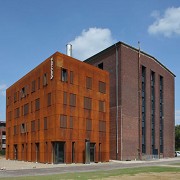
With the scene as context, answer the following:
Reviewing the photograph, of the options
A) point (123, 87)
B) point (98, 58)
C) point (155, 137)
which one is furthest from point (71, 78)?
point (155, 137)

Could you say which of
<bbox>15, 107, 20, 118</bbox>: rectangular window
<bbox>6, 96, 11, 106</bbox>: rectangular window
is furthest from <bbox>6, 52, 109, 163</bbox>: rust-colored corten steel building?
<bbox>6, 96, 11, 106</bbox>: rectangular window

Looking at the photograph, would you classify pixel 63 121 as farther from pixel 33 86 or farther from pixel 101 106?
pixel 33 86

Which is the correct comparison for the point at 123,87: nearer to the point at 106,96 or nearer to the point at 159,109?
the point at 106,96

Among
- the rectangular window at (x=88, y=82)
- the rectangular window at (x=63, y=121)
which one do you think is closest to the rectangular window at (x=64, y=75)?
the rectangular window at (x=88, y=82)

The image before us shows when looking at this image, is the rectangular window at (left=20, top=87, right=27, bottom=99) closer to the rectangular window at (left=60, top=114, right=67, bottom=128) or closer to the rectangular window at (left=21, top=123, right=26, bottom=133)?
the rectangular window at (left=21, top=123, right=26, bottom=133)

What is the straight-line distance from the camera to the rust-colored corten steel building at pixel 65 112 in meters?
48.9

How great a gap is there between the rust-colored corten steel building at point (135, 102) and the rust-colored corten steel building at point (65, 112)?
5.16 metres

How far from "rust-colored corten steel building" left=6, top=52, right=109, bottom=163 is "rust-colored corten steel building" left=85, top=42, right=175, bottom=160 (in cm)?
516

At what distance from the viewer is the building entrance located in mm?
48531

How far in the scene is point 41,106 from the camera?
2100 inches

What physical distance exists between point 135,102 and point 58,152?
71.7ft

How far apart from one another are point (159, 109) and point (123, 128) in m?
17.0

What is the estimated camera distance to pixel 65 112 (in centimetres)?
4944

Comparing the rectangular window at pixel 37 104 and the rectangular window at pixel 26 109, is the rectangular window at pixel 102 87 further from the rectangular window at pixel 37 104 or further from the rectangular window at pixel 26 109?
the rectangular window at pixel 26 109
